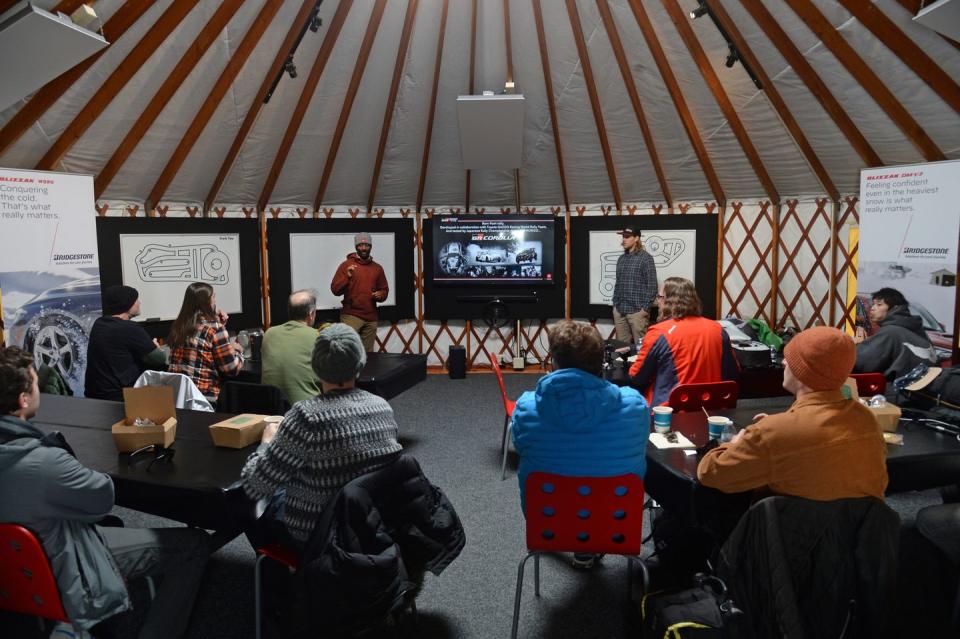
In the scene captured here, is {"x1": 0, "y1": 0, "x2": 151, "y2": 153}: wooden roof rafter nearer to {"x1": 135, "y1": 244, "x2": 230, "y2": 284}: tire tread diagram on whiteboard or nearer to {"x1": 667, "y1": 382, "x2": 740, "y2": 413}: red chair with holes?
{"x1": 135, "y1": 244, "x2": 230, "y2": 284}: tire tread diagram on whiteboard

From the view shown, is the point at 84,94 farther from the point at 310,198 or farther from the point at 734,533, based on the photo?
the point at 734,533

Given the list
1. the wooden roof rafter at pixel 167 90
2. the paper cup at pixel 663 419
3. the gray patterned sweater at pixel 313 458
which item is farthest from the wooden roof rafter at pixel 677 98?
the gray patterned sweater at pixel 313 458

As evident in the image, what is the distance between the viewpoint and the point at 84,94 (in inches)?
180

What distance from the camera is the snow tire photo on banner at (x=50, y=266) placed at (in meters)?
4.73

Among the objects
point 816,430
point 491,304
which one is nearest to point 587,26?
point 491,304

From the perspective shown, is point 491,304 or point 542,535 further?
point 491,304

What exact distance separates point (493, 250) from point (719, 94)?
2983mm

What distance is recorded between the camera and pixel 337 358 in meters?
2.12

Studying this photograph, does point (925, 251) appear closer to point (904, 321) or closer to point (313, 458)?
point (904, 321)

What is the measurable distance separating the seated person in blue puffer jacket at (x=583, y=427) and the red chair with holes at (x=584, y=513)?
0.04m

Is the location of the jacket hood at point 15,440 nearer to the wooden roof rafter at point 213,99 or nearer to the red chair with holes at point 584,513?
the red chair with holes at point 584,513

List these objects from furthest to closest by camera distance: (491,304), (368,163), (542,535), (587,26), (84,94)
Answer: (491,304) → (368,163) → (587,26) → (84,94) → (542,535)

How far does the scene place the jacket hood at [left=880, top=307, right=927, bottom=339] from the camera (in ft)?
13.4

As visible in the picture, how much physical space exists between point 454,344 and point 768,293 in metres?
3.44
